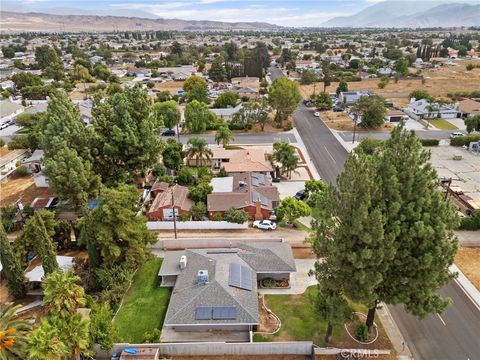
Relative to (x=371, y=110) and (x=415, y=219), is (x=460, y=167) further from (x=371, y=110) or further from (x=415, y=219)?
(x=415, y=219)

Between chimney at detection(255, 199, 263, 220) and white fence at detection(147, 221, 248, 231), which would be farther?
chimney at detection(255, 199, 263, 220)

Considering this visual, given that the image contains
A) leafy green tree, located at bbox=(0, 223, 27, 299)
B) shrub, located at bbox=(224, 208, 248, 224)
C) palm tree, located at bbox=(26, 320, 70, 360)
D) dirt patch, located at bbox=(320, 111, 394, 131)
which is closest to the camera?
palm tree, located at bbox=(26, 320, 70, 360)

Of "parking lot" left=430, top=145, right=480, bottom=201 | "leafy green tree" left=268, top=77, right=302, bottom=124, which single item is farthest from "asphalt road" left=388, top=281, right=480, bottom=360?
"leafy green tree" left=268, top=77, right=302, bottom=124

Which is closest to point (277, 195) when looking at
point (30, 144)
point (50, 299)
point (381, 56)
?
point (50, 299)

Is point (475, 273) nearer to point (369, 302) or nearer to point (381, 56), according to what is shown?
point (369, 302)

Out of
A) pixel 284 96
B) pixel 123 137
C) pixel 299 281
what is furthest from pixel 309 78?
pixel 299 281

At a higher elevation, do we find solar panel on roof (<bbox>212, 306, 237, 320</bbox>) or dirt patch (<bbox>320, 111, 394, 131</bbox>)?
dirt patch (<bbox>320, 111, 394, 131</bbox>)

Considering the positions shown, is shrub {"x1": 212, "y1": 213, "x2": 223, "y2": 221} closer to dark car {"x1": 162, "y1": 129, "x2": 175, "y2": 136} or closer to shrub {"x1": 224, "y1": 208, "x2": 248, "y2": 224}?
shrub {"x1": 224, "y1": 208, "x2": 248, "y2": 224}
